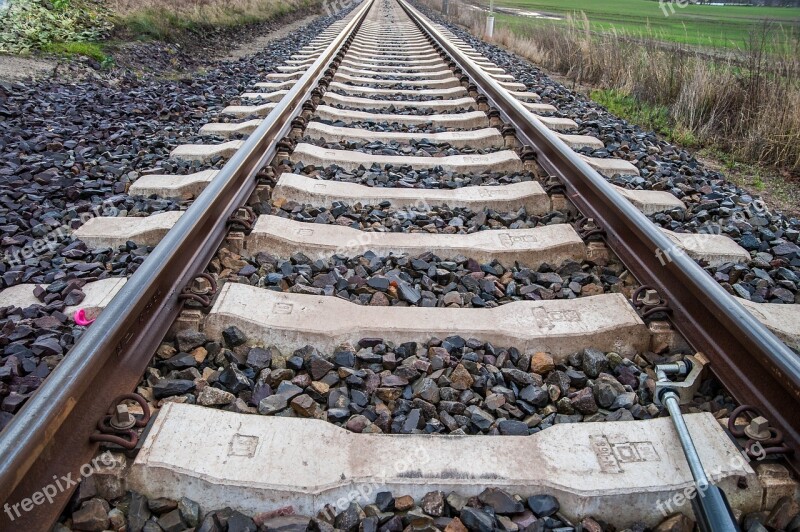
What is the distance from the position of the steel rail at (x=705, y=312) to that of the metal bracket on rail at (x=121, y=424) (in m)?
1.73

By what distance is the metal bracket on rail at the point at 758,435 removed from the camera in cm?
166

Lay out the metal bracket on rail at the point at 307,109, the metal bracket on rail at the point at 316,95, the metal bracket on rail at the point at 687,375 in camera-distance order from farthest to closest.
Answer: the metal bracket on rail at the point at 316,95 → the metal bracket on rail at the point at 307,109 → the metal bracket on rail at the point at 687,375

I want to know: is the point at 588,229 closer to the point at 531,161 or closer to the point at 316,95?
the point at 531,161

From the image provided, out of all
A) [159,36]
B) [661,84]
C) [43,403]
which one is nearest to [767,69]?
[661,84]

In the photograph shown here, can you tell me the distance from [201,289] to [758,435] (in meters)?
1.89

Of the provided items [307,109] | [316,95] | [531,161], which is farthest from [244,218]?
[316,95]

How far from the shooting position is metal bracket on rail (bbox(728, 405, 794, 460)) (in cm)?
166

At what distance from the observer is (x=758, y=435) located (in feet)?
5.61

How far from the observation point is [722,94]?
18.6 feet

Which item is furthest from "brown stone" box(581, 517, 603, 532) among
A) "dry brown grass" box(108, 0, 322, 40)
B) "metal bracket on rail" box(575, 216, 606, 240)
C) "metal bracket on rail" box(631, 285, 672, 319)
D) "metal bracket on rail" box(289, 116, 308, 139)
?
"dry brown grass" box(108, 0, 322, 40)

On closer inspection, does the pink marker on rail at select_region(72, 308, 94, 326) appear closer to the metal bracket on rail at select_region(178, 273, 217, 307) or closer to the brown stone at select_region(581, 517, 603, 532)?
the metal bracket on rail at select_region(178, 273, 217, 307)

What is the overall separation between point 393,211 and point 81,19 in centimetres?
698
